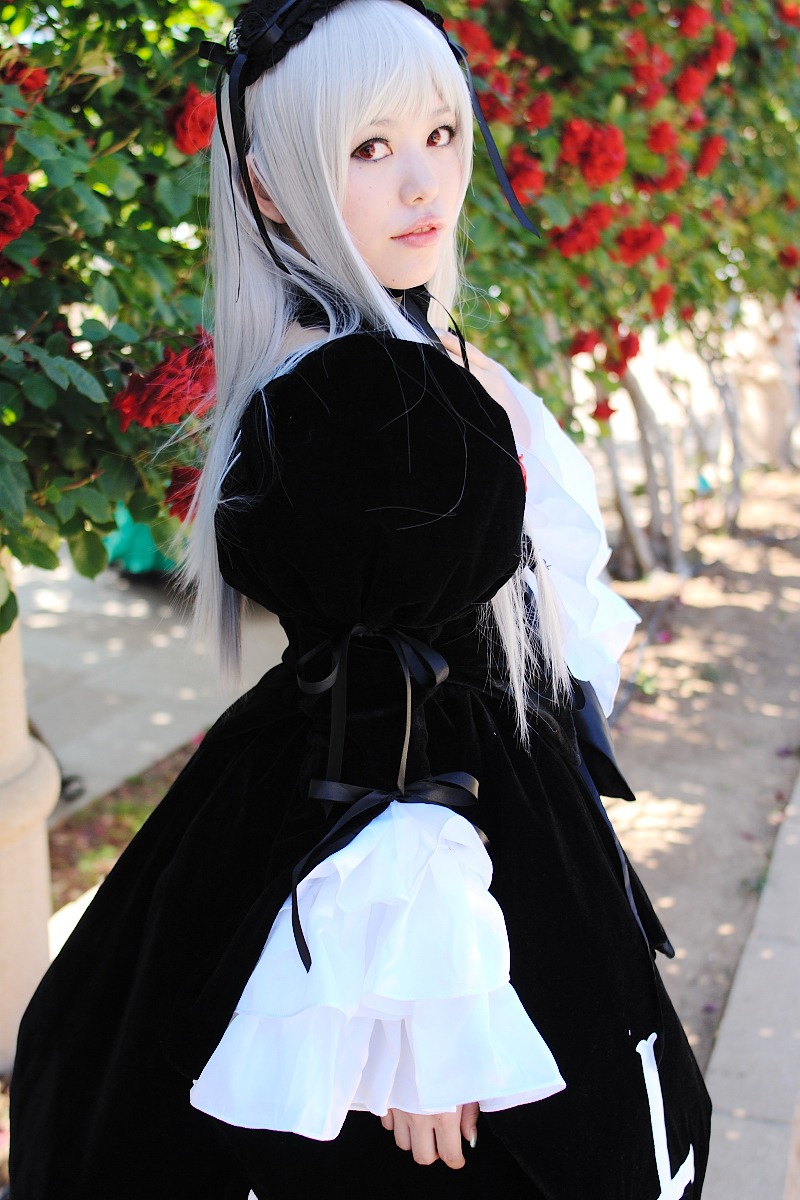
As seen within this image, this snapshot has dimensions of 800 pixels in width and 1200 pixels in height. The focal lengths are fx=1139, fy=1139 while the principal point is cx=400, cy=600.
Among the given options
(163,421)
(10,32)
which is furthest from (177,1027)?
(10,32)

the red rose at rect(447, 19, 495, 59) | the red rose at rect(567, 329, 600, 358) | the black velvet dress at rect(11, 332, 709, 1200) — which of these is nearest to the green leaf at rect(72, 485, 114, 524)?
the black velvet dress at rect(11, 332, 709, 1200)

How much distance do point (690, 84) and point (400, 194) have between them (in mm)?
2325

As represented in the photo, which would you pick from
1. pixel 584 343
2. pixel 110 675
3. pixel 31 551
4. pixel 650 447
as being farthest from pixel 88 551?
pixel 650 447

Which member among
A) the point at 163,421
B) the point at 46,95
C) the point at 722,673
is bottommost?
the point at 722,673

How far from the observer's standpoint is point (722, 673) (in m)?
4.56

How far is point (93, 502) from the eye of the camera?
5.69 feet

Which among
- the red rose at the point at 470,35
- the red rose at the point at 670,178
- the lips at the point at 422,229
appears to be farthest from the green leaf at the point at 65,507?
the red rose at the point at 670,178

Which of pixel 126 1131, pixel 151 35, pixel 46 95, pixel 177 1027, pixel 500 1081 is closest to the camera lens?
pixel 500 1081

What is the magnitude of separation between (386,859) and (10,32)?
172cm

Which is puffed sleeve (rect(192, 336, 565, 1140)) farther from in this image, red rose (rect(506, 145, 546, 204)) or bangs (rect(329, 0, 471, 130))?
red rose (rect(506, 145, 546, 204))

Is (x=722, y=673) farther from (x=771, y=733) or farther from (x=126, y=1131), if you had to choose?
(x=126, y=1131)

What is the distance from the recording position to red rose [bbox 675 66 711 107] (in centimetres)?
319

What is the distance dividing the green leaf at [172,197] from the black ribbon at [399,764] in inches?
39.0

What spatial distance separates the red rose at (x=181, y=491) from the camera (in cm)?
162
